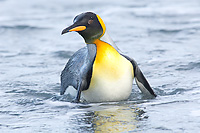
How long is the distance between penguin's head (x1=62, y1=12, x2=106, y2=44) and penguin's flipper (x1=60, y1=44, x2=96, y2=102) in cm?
16

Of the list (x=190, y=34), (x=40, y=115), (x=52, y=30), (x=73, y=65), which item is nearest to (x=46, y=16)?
(x=52, y=30)

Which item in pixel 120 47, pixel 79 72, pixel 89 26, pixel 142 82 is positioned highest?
pixel 89 26

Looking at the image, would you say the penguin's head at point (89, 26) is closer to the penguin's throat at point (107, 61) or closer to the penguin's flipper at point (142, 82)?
the penguin's throat at point (107, 61)

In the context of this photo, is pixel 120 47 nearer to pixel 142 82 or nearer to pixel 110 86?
pixel 142 82

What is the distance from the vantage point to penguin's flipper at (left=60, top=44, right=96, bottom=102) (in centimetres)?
559

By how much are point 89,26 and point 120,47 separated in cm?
480

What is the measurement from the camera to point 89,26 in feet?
17.9

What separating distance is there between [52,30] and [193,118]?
824cm

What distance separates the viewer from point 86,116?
17.1 feet

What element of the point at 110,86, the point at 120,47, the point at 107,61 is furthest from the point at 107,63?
the point at 120,47

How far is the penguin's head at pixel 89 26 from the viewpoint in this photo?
5.40m

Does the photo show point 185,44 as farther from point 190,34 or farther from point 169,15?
point 169,15

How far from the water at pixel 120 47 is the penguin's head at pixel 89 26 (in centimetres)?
84

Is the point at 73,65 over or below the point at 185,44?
over
